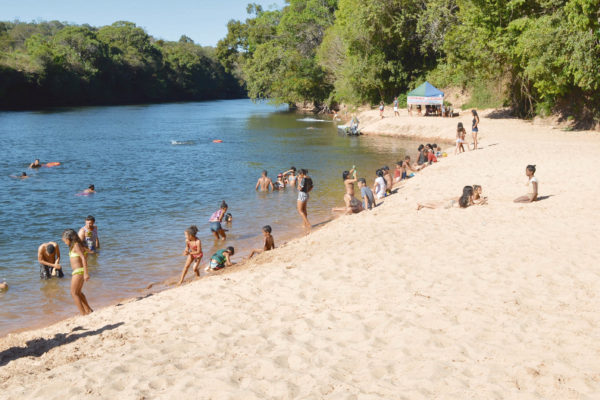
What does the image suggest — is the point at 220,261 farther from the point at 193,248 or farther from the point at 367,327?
the point at 367,327

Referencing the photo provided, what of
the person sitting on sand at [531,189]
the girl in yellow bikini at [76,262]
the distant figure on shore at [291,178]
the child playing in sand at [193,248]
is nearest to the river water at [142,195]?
the distant figure on shore at [291,178]

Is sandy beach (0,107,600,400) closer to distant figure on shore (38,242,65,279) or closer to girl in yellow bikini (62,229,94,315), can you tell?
girl in yellow bikini (62,229,94,315)

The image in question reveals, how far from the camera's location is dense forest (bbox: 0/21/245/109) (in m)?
72.9

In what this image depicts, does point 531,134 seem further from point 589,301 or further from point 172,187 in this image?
point 589,301

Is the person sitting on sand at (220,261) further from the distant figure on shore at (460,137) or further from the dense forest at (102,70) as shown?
the dense forest at (102,70)

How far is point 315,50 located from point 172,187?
4399 cm

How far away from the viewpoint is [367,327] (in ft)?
21.6

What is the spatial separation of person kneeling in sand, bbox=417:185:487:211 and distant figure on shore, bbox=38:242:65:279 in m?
9.09

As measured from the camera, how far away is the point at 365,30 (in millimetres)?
43062

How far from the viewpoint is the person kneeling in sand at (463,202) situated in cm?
1317

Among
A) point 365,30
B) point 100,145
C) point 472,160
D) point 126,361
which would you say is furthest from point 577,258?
point 365,30

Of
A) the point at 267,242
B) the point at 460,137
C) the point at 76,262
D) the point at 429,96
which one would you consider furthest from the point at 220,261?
the point at 429,96

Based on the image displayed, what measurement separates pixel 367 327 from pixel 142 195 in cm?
1586

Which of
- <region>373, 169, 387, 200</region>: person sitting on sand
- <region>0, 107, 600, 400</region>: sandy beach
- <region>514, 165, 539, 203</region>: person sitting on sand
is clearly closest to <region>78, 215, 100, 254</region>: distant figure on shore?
<region>0, 107, 600, 400</region>: sandy beach
